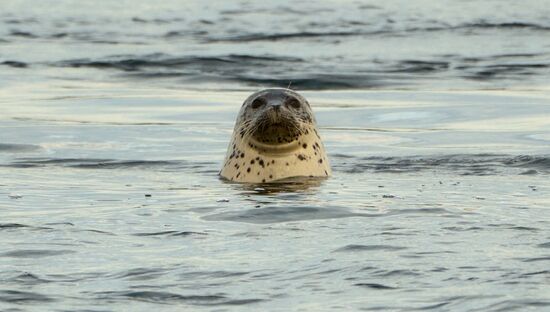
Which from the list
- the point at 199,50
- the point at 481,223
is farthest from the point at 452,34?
the point at 481,223

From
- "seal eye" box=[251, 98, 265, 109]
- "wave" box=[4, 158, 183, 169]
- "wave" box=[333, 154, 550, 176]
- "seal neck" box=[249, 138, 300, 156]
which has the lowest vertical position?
"wave" box=[4, 158, 183, 169]

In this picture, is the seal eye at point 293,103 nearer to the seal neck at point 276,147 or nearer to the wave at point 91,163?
the seal neck at point 276,147

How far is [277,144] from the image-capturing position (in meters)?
11.3

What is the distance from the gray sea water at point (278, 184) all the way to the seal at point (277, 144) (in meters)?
0.25

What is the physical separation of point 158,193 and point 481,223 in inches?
107

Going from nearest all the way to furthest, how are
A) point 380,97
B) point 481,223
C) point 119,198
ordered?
point 481,223 < point 119,198 < point 380,97

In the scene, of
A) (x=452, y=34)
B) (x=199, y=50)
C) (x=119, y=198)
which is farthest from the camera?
(x=452, y=34)

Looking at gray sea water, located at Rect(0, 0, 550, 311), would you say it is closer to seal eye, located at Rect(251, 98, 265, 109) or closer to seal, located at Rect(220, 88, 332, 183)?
seal, located at Rect(220, 88, 332, 183)

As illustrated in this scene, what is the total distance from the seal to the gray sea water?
0.25m

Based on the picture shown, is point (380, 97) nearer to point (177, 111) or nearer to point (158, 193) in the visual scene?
point (177, 111)

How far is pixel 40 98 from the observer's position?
17922mm

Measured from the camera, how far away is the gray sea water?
6.88m

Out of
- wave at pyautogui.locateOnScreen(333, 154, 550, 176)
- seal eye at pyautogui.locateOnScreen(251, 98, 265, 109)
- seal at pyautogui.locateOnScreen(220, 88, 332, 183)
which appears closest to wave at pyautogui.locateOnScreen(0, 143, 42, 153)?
wave at pyautogui.locateOnScreen(333, 154, 550, 176)

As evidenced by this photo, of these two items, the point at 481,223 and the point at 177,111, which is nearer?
the point at 481,223
